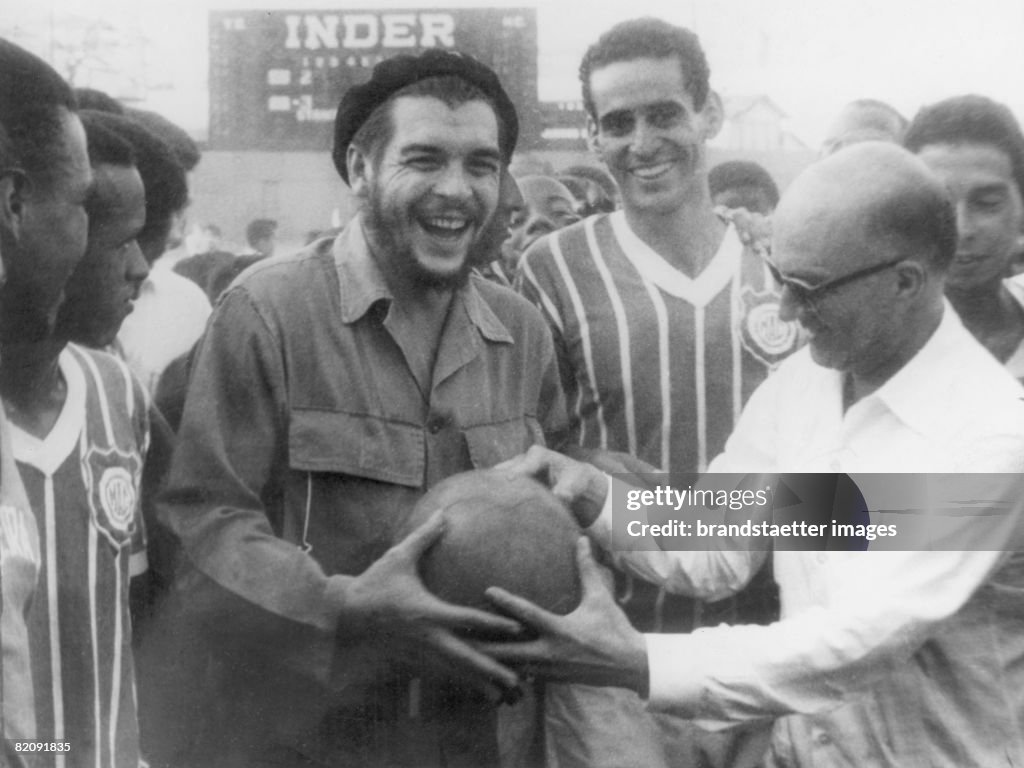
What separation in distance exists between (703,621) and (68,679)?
3.37 ft

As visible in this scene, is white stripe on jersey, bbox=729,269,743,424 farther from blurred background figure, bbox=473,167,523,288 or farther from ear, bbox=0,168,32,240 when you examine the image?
ear, bbox=0,168,32,240

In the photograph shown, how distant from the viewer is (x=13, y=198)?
1735 millimetres

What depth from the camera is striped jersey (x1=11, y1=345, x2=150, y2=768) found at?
178 centimetres

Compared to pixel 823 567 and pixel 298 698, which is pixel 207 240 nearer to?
pixel 298 698

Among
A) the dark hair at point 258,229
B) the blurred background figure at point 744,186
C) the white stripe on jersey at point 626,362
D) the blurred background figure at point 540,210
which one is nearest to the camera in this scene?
the white stripe on jersey at point 626,362

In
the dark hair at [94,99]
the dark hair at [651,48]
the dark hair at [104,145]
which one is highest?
the dark hair at [651,48]

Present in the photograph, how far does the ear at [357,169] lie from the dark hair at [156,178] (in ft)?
1.41

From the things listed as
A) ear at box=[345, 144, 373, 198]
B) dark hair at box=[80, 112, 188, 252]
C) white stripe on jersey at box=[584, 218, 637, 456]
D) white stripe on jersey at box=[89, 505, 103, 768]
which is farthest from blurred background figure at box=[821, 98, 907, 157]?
white stripe on jersey at box=[89, 505, 103, 768]

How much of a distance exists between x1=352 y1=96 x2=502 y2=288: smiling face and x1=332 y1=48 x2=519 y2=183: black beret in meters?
0.03

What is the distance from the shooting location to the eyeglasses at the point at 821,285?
174 centimetres

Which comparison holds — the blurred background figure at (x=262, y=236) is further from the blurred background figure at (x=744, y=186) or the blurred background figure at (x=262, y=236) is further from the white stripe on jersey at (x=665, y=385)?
the blurred background figure at (x=744, y=186)

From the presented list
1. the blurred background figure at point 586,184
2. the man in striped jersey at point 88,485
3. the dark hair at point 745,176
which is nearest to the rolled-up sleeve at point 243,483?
the man in striped jersey at point 88,485

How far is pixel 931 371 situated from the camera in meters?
1.74

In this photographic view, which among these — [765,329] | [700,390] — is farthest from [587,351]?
[765,329]
